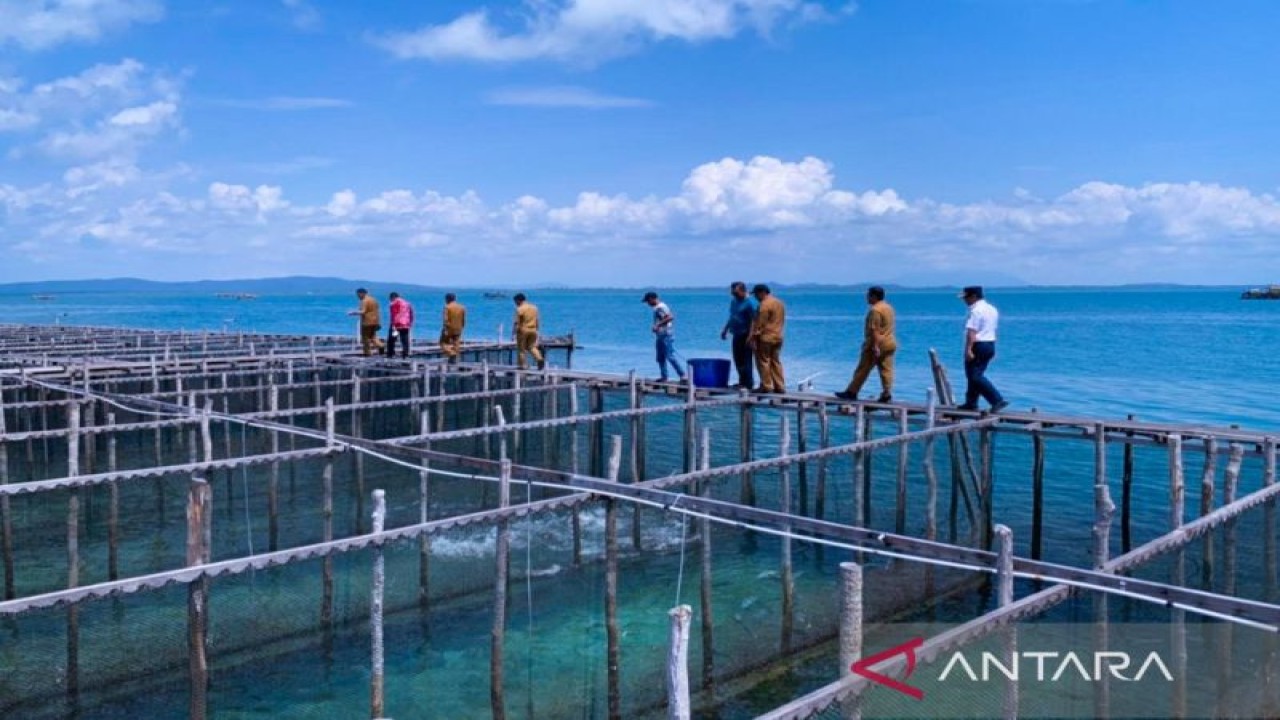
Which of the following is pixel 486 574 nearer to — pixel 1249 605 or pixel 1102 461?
pixel 1102 461

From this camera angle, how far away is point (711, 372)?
54.4 ft

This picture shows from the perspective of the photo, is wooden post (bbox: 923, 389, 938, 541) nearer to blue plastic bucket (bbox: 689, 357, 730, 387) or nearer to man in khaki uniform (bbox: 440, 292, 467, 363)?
blue plastic bucket (bbox: 689, 357, 730, 387)

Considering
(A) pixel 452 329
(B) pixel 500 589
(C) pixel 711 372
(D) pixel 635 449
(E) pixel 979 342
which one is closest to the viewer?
(B) pixel 500 589

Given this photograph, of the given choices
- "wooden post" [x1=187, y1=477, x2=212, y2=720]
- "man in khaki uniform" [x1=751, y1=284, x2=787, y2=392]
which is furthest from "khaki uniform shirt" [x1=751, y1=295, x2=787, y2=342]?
"wooden post" [x1=187, y1=477, x2=212, y2=720]

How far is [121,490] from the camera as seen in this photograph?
16328mm

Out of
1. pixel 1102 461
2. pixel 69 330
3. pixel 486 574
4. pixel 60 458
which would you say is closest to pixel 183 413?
pixel 486 574

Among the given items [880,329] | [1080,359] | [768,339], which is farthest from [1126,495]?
[1080,359]

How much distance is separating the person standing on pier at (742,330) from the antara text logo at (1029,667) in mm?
7574

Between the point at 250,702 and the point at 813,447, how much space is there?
50.3 ft

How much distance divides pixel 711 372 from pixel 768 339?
5.50ft

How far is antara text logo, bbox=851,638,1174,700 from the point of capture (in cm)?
446

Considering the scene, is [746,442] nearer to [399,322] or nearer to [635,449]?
[635,449]

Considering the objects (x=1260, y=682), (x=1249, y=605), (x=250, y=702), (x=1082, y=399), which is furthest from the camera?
(x=1082, y=399)

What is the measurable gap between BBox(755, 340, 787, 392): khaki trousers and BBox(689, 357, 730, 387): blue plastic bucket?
127 cm
